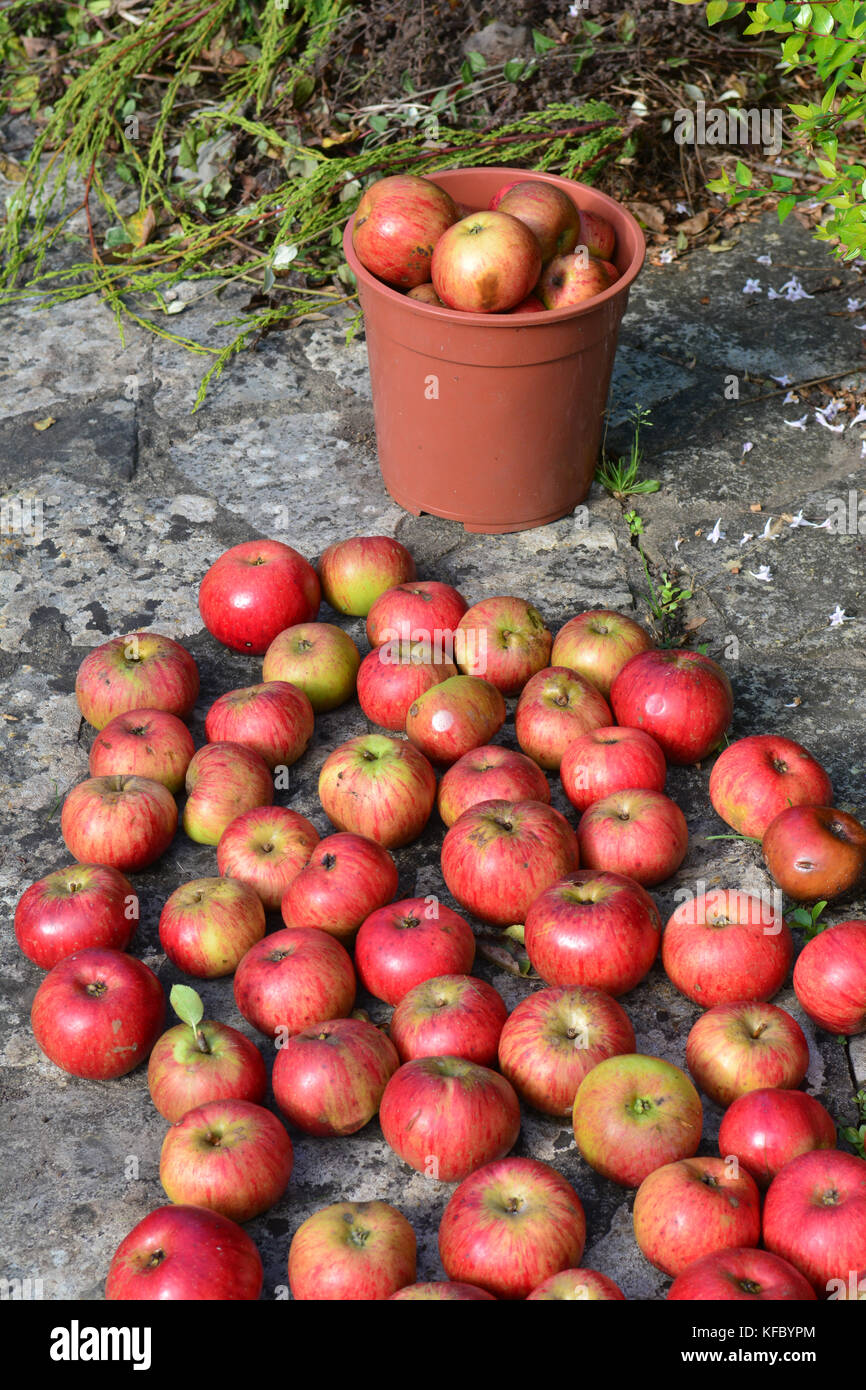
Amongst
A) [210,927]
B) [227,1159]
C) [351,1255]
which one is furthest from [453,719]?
A: [351,1255]

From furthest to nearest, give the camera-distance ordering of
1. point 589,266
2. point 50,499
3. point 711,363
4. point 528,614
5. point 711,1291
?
point 711,363 < point 50,499 < point 589,266 < point 528,614 < point 711,1291

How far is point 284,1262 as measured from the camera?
2162 millimetres

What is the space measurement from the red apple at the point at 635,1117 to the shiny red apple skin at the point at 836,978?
0.37 meters

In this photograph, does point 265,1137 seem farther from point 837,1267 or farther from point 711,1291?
point 837,1267

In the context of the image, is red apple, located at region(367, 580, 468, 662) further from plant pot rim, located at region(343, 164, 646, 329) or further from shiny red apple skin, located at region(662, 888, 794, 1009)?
shiny red apple skin, located at region(662, 888, 794, 1009)

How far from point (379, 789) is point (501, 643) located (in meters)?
0.57

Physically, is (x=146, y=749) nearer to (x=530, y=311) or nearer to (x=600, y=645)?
(x=600, y=645)

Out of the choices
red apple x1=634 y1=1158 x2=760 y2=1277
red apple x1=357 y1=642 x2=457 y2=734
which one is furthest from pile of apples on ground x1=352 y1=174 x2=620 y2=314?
red apple x1=634 y1=1158 x2=760 y2=1277

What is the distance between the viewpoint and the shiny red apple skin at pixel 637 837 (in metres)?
2.67

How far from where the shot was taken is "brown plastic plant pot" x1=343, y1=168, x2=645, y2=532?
3371mm

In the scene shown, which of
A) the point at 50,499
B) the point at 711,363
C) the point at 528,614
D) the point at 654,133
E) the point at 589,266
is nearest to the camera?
the point at 528,614

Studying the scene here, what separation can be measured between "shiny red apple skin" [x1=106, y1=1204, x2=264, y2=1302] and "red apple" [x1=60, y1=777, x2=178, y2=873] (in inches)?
36.4
